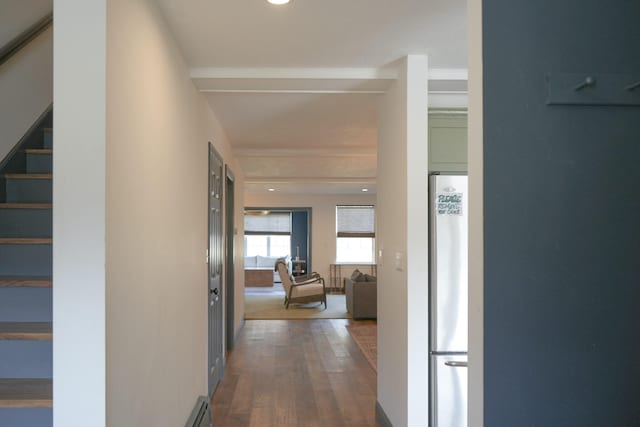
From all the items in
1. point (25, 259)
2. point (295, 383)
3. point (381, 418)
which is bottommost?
point (295, 383)

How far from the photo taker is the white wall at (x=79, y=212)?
1428 millimetres

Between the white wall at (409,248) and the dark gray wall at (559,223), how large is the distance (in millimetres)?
1313

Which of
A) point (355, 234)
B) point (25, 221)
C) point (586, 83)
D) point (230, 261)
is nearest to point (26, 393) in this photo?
point (25, 221)

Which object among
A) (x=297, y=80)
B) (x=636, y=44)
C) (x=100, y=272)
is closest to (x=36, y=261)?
(x=100, y=272)

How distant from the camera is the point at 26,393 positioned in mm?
1650

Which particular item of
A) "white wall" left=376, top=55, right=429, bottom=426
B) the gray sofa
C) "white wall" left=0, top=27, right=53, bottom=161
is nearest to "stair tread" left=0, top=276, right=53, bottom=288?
"white wall" left=0, top=27, right=53, bottom=161

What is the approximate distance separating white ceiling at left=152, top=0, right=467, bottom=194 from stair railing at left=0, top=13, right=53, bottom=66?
97 cm

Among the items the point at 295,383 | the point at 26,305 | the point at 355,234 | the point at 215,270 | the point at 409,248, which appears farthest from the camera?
the point at 355,234

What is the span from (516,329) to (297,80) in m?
2.28

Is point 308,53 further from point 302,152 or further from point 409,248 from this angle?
point 302,152

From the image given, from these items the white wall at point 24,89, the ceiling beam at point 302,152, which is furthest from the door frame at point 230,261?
the white wall at point 24,89

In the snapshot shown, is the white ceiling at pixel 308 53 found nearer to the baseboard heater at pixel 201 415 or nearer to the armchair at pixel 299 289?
the baseboard heater at pixel 201 415

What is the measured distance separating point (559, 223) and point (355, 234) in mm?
10303

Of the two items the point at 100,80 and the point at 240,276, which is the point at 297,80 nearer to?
the point at 100,80
